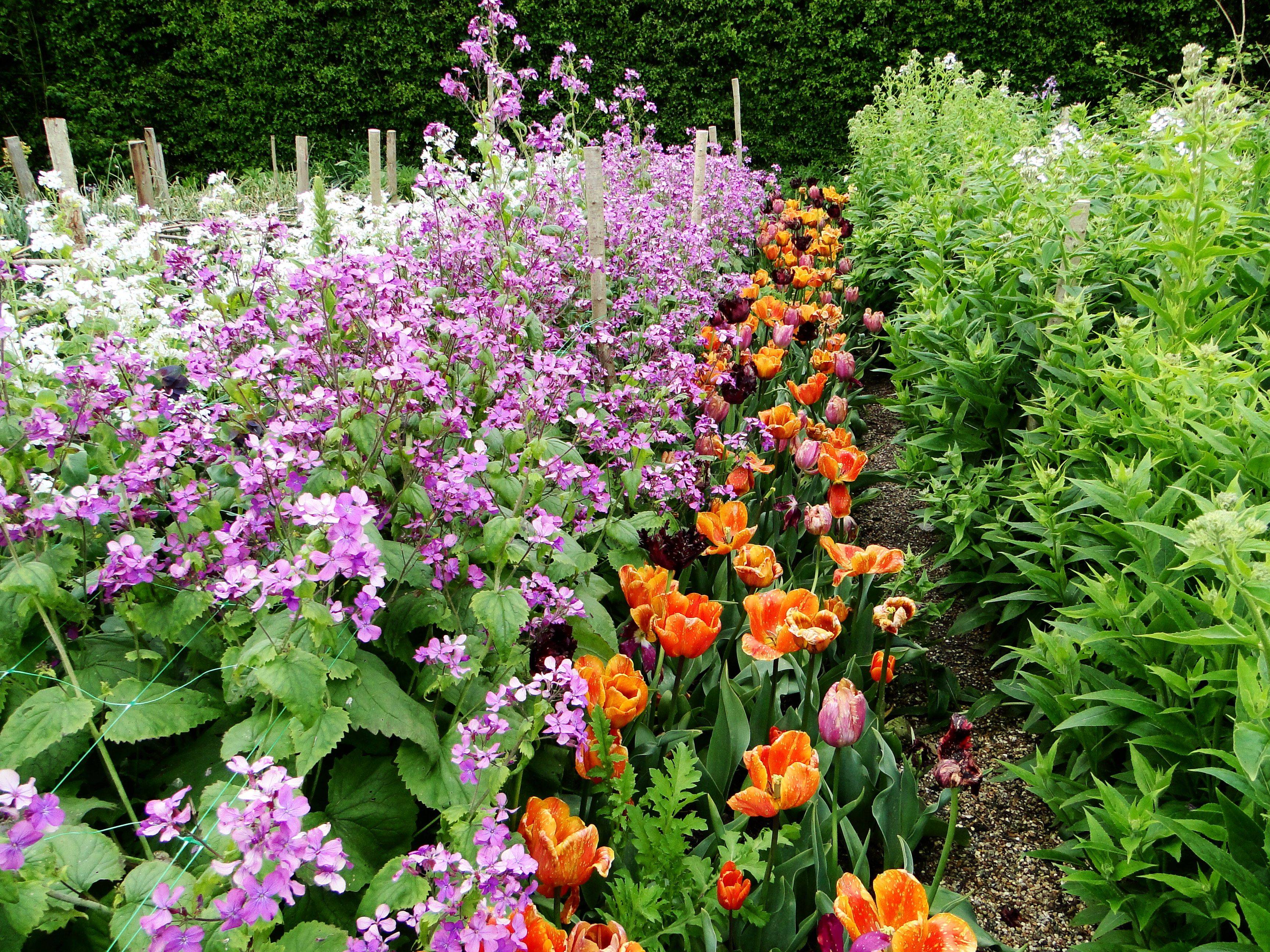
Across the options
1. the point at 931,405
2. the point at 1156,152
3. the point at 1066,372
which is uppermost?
the point at 1156,152

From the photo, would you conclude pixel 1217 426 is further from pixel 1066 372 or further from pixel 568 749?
pixel 568 749

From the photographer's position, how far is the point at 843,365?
10.9ft

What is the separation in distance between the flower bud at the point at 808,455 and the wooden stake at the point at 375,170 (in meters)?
3.63

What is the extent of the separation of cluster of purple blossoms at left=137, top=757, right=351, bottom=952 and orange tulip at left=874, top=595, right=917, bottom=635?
120 centimetres

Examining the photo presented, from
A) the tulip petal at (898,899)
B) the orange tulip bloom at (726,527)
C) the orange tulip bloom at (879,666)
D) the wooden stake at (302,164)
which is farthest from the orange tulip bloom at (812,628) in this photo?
the wooden stake at (302,164)

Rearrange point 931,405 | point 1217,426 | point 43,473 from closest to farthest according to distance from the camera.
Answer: point 43,473
point 1217,426
point 931,405

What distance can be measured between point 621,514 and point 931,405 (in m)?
1.39

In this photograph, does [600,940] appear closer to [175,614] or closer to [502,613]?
[502,613]

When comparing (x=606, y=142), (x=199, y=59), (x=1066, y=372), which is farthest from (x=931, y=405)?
(x=199, y=59)

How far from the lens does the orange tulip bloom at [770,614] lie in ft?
5.62

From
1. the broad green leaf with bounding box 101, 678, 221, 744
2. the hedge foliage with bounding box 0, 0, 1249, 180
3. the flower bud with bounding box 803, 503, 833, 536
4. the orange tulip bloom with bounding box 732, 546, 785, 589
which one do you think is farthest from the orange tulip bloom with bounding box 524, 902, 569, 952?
the hedge foliage with bounding box 0, 0, 1249, 180

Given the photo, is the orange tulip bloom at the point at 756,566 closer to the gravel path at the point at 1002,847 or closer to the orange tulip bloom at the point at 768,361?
the gravel path at the point at 1002,847

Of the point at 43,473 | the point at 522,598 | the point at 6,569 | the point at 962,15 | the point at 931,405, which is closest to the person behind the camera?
the point at 6,569

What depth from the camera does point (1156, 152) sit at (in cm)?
320
